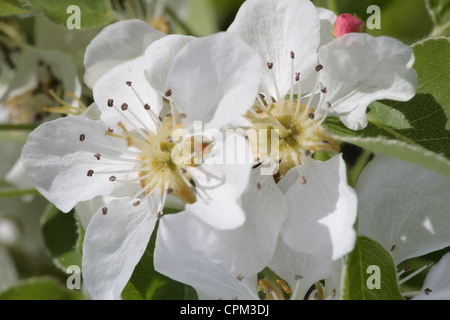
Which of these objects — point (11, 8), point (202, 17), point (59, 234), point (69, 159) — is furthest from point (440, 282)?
point (202, 17)

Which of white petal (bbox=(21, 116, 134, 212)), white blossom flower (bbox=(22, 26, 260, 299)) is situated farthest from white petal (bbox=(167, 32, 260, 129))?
white petal (bbox=(21, 116, 134, 212))

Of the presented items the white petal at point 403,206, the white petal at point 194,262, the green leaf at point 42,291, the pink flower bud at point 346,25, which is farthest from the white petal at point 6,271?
the pink flower bud at point 346,25

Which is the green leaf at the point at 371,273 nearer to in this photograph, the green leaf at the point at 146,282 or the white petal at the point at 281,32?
the white petal at the point at 281,32

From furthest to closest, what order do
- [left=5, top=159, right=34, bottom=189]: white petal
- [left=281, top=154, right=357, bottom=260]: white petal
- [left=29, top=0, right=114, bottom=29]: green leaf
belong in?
[left=5, top=159, right=34, bottom=189]: white petal → [left=29, top=0, right=114, bottom=29]: green leaf → [left=281, top=154, right=357, bottom=260]: white petal

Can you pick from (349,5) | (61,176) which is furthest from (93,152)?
(349,5)

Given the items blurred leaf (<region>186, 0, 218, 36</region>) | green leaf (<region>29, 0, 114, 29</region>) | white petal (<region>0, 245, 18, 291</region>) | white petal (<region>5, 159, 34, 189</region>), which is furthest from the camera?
blurred leaf (<region>186, 0, 218, 36</region>)

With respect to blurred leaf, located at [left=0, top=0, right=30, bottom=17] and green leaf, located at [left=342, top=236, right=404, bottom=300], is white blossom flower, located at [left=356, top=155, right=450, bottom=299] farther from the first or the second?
blurred leaf, located at [left=0, top=0, right=30, bottom=17]
